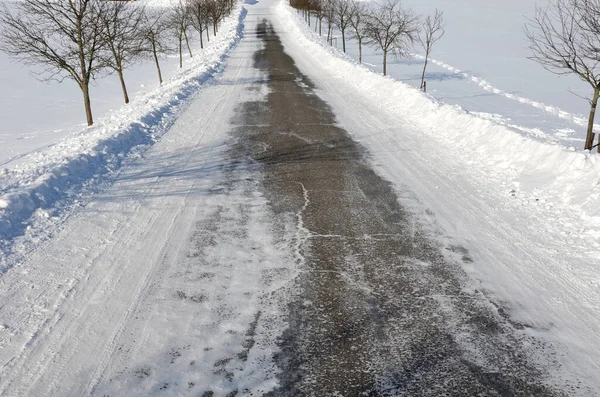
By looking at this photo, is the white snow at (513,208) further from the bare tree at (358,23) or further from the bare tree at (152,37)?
the bare tree at (358,23)

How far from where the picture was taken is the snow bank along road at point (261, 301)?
3.22 m

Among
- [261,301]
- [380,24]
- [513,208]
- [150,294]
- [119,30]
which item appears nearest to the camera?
[261,301]

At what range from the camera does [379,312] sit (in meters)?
3.94

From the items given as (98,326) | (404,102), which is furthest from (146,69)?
(98,326)

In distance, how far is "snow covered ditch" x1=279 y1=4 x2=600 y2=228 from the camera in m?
6.29

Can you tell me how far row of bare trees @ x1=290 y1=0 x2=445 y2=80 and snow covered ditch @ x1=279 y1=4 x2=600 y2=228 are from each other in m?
14.6

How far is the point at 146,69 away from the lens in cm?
3897

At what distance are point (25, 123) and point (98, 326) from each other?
67.2 feet

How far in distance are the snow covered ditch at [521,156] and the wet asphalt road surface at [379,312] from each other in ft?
6.96

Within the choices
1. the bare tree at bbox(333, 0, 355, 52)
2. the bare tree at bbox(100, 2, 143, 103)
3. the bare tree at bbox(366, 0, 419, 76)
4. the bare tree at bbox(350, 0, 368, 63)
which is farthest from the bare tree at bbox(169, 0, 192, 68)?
the bare tree at bbox(366, 0, 419, 76)

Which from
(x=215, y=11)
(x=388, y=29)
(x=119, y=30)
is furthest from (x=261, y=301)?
(x=215, y=11)

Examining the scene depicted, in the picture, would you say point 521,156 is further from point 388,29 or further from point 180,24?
point 180,24

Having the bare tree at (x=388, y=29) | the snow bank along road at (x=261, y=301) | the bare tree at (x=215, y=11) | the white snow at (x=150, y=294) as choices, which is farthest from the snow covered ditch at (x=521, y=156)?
the bare tree at (x=215, y=11)

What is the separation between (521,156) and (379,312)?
17.5 ft
